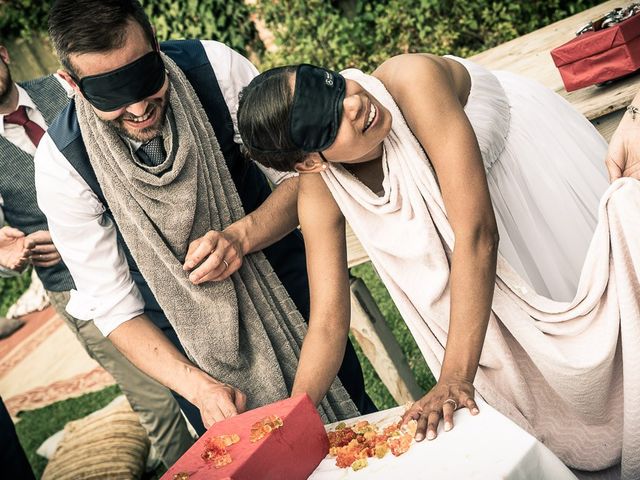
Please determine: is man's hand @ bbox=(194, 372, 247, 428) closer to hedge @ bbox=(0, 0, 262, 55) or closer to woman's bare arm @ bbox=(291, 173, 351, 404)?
woman's bare arm @ bbox=(291, 173, 351, 404)

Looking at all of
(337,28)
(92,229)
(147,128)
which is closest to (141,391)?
(92,229)

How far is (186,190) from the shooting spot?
2488 mm

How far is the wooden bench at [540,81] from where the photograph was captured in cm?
312

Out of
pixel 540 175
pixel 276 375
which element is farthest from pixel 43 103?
pixel 540 175

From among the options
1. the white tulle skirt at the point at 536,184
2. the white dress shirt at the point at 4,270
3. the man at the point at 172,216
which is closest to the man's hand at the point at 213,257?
the man at the point at 172,216

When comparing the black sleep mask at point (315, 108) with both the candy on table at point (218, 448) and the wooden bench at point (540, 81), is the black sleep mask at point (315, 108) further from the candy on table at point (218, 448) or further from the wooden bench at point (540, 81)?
the wooden bench at point (540, 81)

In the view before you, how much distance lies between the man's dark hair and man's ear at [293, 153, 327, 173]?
2.12 ft

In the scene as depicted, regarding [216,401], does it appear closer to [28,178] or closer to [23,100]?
[28,178]

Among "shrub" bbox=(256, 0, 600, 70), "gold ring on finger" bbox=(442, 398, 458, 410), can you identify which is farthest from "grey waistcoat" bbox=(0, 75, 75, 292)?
"shrub" bbox=(256, 0, 600, 70)

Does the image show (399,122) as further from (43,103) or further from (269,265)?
(43,103)

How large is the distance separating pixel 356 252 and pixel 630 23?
1.44 metres

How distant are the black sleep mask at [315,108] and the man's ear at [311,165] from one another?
102 mm

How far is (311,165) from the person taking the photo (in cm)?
219

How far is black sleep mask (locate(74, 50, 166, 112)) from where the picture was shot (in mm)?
2240
